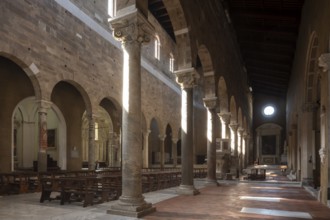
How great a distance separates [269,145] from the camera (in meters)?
38.9

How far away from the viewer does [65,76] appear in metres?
13.6

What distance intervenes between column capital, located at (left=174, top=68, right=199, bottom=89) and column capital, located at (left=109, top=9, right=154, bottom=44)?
336 centimetres

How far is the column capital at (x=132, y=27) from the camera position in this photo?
6.77 metres

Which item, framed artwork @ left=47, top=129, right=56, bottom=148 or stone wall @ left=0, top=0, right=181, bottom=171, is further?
framed artwork @ left=47, top=129, right=56, bottom=148

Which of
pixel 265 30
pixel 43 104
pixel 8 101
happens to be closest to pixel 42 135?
pixel 43 104

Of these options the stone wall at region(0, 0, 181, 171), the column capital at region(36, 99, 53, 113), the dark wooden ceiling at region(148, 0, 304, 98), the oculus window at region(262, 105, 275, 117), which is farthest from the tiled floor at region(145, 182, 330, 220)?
the oculus window at region(262, 105, 275, 117)

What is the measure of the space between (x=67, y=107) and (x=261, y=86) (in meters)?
26.6

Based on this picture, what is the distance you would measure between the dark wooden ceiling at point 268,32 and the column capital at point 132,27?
9874mm

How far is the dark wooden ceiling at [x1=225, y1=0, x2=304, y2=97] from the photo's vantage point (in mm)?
15625

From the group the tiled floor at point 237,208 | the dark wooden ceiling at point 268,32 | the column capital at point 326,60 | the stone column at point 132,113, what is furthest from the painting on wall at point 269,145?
the stone column at point 132,113

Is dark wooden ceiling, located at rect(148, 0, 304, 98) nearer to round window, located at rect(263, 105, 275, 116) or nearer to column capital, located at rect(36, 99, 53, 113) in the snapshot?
round window, located at rect(263, 105, 275, 116)

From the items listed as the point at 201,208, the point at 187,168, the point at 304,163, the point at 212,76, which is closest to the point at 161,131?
the point at 212,76

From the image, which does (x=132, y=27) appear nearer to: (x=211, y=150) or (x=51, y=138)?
(x=211, y=150)

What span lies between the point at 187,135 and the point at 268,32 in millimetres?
11076
